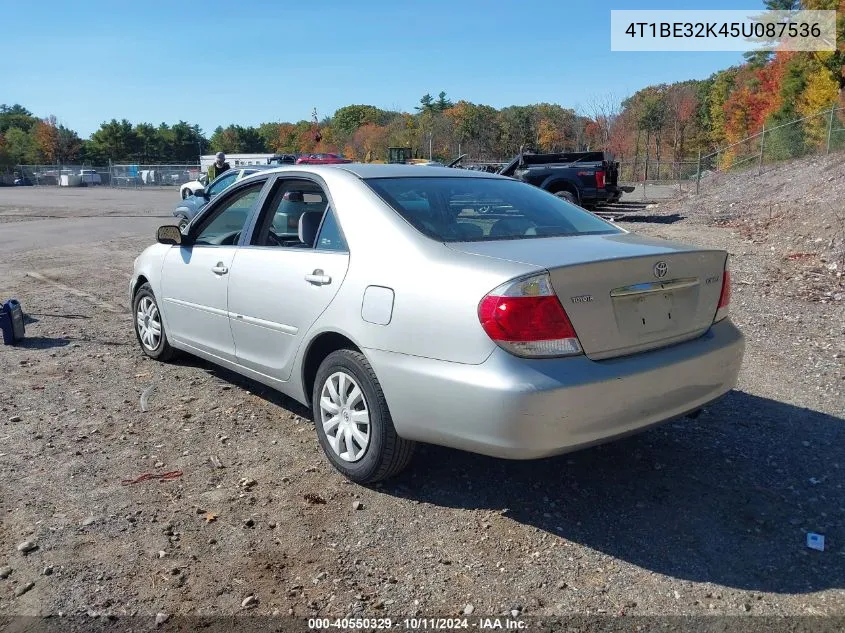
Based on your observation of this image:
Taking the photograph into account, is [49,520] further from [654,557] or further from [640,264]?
[640,264]

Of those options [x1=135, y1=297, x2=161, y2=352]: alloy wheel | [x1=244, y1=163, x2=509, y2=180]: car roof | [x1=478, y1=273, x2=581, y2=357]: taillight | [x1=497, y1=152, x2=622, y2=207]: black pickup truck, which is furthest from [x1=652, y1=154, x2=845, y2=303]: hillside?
[x1=135, y1=297, x2=161, y2=352]: alloy wheel

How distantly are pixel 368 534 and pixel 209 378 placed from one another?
272 centimetres

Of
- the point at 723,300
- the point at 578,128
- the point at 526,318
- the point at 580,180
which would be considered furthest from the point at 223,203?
the point at 578,128

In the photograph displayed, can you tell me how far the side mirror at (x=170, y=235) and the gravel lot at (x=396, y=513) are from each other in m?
1.07

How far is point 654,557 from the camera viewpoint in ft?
9.98

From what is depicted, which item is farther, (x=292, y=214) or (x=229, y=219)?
(x=229, y=219)

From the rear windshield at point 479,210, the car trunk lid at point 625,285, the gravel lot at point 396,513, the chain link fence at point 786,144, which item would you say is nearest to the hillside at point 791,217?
the chain link fence at point 786,144

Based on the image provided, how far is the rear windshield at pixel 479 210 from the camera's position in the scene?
371 centimetres

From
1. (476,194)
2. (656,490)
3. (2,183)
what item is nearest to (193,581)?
(656,490)

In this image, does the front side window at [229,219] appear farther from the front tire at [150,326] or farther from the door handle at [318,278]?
the door handle at [318,278]

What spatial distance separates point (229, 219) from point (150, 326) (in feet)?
4.62

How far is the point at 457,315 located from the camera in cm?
308

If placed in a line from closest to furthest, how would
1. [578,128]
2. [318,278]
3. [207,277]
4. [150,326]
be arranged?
[318,278] < [207,277] < [150,326] < [578,128]

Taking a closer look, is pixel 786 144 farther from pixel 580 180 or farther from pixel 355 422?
pixel 355 422
